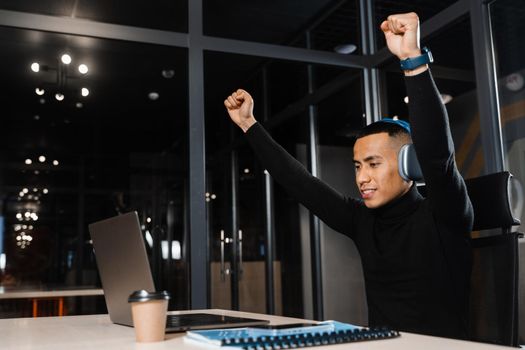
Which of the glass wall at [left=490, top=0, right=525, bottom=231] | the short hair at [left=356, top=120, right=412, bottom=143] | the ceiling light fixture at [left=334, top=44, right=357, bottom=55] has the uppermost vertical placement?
the ceiling light fixture at [left=334, top=44, right=357, bottom=55]

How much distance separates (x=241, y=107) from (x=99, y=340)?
935 millimetres

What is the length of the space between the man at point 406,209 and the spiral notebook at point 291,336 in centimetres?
54

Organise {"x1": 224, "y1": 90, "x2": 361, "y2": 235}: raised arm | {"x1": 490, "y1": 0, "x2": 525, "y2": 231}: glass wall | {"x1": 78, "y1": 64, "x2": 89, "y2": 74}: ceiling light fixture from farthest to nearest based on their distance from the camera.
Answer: {"x1": 78, "y1": 64, "x2": 89, "y2": 74}: ceiling light fixture → {"x1": 490, "y1": 0, "x2": 525, "y2": 231}: glass wall → {"x1": 224, "y1": 90, "x2": 361, "y2": 235}: raised arm

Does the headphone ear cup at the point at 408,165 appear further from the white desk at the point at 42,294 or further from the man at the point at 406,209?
the white desk at the point at 42,294

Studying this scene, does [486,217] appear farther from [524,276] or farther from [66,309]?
[66,309]

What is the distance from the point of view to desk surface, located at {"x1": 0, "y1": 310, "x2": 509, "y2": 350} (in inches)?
36.9

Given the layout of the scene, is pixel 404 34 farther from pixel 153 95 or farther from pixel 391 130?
pixel 153 95

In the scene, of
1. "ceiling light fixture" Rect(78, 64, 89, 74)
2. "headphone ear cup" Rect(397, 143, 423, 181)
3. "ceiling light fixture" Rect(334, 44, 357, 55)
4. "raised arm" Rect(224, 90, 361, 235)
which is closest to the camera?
"headphone ear cup" Rect(397, 143, 423, 181)

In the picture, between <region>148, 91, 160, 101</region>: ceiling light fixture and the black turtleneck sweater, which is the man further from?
<region>148, 91, 160, 101</region>: ceiling light fixture

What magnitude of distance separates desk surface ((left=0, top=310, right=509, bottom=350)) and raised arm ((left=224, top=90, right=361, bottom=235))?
0.53 metres

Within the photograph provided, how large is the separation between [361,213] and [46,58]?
9.60ft

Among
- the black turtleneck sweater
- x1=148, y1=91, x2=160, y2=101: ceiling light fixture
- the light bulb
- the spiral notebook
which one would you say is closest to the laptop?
the spiral notebook

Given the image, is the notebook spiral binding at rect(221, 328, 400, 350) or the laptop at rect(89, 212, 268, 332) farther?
the laptop at rect(89, 212, 268, 332)

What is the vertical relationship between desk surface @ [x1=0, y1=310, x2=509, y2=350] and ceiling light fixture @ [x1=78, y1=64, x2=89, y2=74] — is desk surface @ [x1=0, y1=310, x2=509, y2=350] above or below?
below
